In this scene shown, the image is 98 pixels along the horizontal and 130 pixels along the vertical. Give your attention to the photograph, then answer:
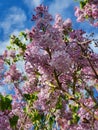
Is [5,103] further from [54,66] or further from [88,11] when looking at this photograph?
[88,11]

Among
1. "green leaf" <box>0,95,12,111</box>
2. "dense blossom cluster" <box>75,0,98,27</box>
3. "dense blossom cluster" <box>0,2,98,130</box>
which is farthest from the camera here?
"dense blossom cluster" <box>75,0,98,27</box>

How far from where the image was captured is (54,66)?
7250 mm

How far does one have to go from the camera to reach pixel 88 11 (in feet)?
41.2

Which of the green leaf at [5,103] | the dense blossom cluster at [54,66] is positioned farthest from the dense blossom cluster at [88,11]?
the green leaf at [5,103]

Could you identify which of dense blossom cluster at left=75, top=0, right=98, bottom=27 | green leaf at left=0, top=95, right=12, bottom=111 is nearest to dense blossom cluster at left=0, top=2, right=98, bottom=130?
green leaf at left=0, top=95, right=12, bottom=111

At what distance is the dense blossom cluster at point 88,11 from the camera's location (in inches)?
474

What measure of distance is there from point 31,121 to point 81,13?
4089 millimetres

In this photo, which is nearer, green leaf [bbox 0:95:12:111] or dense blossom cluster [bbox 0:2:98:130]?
dense blossom cluster [bbox 0:2:98:130]

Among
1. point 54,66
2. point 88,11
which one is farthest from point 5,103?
point 88,11

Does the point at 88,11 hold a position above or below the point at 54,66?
above

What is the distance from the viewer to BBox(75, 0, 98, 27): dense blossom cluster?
12.0m

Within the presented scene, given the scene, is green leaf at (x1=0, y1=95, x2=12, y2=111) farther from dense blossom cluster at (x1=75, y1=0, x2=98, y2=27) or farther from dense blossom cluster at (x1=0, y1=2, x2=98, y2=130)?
dense blossom cluster at (x1=75, y1=0, x2=98, y2=27)

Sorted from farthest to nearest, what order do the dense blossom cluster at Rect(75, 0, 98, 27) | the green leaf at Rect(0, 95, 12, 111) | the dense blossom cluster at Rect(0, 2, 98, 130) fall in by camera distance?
the dense blossom cluster at Rect(75, 0, 98, 27) < the green leaf at Rect(0, 95, 12, 111) < the dense blossom cluster at Rect(0, 2, 98, 130)

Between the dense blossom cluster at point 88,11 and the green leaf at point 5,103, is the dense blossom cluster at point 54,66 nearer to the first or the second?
the green leaf at point 5,103
